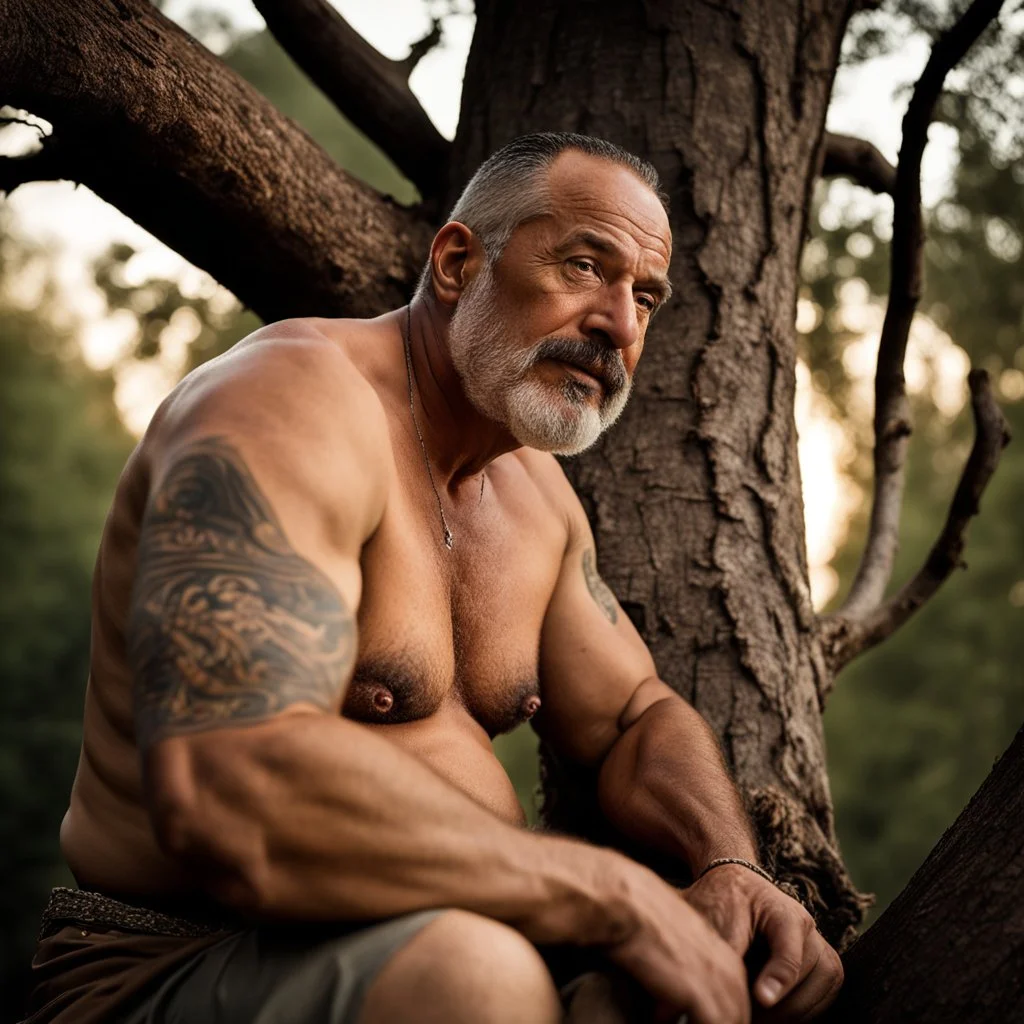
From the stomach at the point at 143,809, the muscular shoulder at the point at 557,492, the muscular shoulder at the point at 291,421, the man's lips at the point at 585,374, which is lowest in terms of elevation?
the stomach at the point at 143,809

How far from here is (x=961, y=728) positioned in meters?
16.0

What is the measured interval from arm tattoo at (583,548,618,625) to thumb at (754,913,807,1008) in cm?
95

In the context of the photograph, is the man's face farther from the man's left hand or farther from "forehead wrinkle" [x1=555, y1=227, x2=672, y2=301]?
the man's left hand

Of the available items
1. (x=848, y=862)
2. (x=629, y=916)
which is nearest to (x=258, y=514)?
(x=629, y=916)

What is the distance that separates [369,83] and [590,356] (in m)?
1.48

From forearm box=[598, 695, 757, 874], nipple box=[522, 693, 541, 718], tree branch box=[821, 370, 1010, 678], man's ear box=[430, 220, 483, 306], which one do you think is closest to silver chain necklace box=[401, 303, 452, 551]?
man's ear box=[430, 220, 483, 306]

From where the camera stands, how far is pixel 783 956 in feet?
6.73

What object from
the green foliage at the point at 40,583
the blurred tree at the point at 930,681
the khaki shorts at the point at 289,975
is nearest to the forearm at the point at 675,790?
the khaki shorts at the point at 289,975

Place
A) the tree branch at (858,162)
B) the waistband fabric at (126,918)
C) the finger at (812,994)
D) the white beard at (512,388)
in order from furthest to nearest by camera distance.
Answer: the tree branch at (858,162)
the white beard at (512,388)
the waistband fabric at (126,918)
the finger at (812,994)

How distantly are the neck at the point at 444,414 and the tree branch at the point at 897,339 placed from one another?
140 cm

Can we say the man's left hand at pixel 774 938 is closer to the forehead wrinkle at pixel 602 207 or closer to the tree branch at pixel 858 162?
the forehead wrinkle at pixel 602 207

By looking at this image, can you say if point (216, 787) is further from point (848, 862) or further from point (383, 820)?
point (848, 862)

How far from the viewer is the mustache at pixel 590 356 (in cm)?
269

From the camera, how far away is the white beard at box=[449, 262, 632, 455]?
8.70 feet
